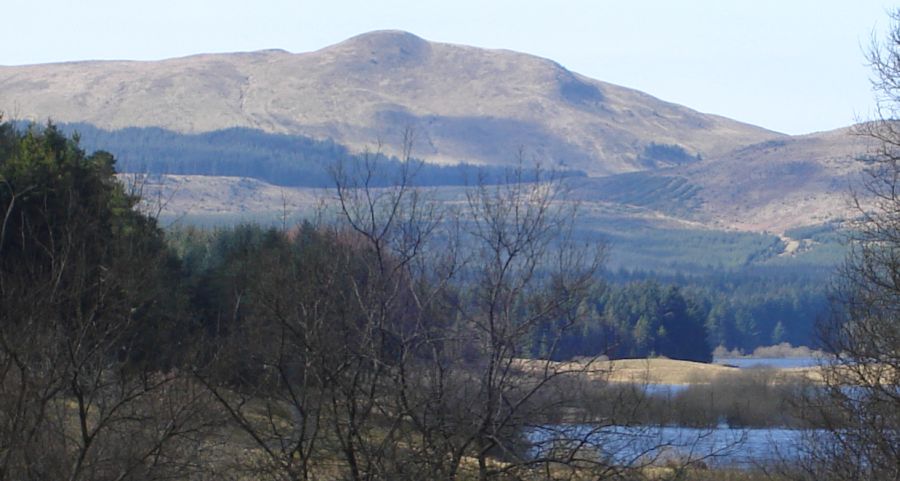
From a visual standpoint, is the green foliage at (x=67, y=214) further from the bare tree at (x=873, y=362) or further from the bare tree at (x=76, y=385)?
the bare tree at (x=873, y=362)

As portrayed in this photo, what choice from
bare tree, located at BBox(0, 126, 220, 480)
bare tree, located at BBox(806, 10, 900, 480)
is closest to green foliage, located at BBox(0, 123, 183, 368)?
bare tree, located at BBox(0, 126, 220, 480)

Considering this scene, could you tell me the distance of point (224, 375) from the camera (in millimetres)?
21391

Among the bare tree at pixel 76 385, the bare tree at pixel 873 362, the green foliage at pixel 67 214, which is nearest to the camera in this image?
the bare tree at pixel 76 385

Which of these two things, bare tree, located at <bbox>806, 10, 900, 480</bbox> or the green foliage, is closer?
bare tree, located at <bbox>806, 10, 900, 480</bbox>

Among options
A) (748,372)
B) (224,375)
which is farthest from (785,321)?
(224,375)

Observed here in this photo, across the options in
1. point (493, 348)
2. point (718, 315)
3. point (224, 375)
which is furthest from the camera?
point (718, 315)

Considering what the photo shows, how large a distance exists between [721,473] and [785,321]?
16622 centimetres

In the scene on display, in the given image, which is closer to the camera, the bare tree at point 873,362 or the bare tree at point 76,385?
the bare tree at point 76,385

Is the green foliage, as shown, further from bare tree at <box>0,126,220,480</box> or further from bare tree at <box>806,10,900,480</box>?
bare tree at <box>806,10,900,480</box>

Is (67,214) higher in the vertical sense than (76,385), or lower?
higher

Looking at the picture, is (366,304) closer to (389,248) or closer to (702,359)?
(389,248)

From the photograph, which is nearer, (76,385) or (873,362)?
(76,385)

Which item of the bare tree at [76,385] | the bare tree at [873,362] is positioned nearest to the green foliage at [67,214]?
the bare tree at [76,385]

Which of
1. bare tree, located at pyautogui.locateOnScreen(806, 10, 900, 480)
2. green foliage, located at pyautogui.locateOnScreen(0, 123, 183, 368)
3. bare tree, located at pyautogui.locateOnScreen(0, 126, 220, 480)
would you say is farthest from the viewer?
green foliage, located at pyautogui.locateOnScreen(0, 123, 183, 368)
